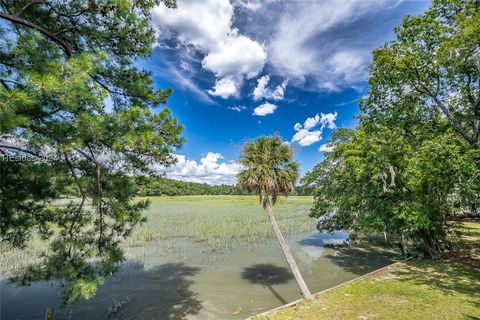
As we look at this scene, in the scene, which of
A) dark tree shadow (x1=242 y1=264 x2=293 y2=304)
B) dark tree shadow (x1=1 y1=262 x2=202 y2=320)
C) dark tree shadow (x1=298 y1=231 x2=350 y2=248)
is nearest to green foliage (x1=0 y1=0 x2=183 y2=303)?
dark tree shadow (x1=1 y1=262 x2=202 y2=320)

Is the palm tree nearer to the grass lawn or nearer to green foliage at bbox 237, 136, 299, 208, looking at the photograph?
green foliage at bbox 237, 136, 299, 208

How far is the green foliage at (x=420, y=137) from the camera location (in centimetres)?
1054

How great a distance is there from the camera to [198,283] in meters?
12.3

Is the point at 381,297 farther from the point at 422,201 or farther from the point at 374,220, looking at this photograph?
the point at 422,201

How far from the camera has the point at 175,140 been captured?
19.8 ft

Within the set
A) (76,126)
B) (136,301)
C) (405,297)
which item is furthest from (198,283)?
(76,126)

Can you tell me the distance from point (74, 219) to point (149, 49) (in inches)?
183

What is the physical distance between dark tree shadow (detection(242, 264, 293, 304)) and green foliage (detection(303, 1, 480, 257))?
4.91 meters

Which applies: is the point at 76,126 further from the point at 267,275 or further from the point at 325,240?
the point at 325,240

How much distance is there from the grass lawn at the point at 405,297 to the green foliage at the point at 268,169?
3903 mm

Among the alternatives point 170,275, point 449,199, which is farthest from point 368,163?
point 170,275

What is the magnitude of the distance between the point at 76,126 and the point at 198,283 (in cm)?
1024

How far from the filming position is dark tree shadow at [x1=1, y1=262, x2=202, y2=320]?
30.2 ft

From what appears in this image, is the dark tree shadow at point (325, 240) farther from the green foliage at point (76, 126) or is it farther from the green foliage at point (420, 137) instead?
the green foliage at point (76, 126)
